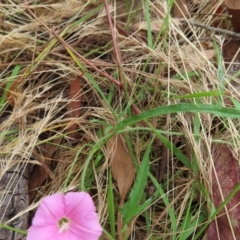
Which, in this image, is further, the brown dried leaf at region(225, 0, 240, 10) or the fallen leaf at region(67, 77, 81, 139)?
the brown dried leaf at region(225, 0, 240, 10)

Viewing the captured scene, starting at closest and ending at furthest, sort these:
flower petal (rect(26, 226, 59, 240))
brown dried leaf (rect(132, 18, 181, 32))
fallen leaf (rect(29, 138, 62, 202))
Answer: flower petal (rect(26, 226, 59, 240)), fallen leaf (rect(29, 138, 62, 202)), brown dried leaf (rect(132, 18, 181, 32))

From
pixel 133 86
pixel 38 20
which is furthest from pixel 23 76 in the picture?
pixel 133 86

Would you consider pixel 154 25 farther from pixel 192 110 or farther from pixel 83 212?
pixel 83 212

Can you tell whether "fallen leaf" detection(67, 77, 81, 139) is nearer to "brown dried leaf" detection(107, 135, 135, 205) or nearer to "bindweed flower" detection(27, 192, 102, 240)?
"brown dried leaf" detection(107, 135, 135, 205)

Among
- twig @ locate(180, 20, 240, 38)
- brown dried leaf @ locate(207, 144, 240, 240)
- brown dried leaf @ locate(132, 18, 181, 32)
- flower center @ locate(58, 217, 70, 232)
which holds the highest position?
brown dried leaf @ locate(132, 18, 181, 32)

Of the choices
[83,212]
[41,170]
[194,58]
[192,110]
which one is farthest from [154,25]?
[83,212]

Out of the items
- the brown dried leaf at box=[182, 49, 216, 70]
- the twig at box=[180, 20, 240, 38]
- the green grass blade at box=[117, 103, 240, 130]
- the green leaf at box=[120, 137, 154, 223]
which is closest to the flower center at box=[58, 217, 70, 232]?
the green leaf at box=[120, 137, 154, 223]

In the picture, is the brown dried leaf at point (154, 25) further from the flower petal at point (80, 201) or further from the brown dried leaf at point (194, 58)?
the flower petal at point (80, 201)

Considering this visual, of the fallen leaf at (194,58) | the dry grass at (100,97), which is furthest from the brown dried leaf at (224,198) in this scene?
the fallen leaf at (194,58)
